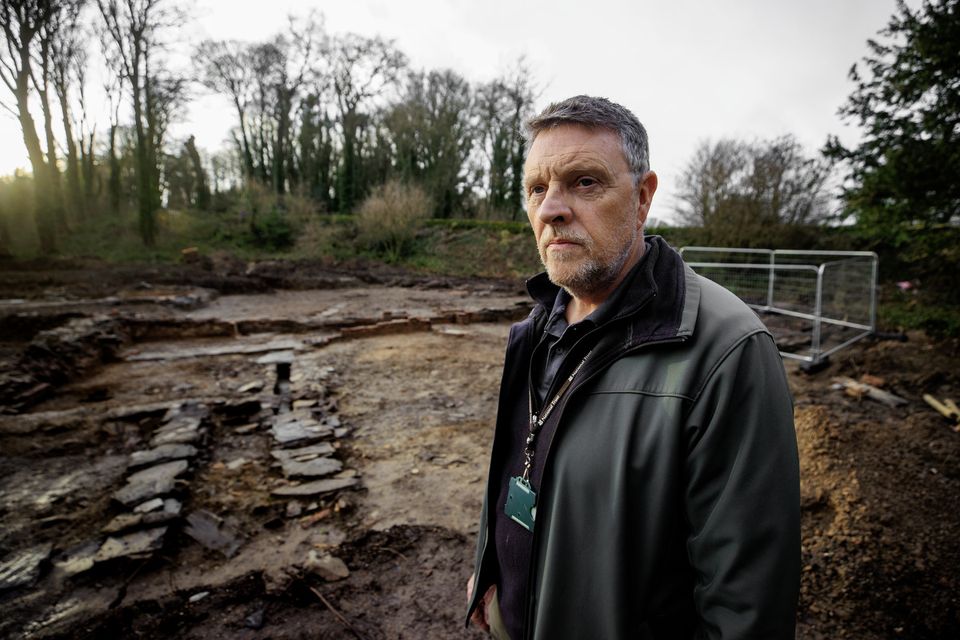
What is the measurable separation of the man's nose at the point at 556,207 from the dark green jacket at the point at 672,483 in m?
0.35

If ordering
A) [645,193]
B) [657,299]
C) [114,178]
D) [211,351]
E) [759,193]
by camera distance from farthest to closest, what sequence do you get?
[114,178] → [759,193] → [211,351] → [645,193] → [657,299]

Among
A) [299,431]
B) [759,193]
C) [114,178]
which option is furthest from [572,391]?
[114,178]

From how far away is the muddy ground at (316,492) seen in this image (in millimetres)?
2752

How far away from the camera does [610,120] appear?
4.86 feet

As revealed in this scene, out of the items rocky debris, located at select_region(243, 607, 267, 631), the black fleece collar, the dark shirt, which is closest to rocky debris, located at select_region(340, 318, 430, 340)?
rocky debris, located at select_region(243, 607, 267, 631)

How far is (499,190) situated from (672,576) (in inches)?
1161

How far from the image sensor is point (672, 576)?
4.08 ft

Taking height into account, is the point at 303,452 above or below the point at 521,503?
below

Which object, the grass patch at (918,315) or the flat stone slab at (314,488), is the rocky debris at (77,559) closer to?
the flat stone slab at (314,488)

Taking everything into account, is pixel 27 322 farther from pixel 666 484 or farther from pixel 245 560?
pixel 666 484

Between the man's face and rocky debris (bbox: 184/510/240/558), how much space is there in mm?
3349

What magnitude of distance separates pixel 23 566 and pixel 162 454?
1404mm

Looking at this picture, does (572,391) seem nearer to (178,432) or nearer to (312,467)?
(312,467)

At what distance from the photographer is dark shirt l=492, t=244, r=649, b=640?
144cm
